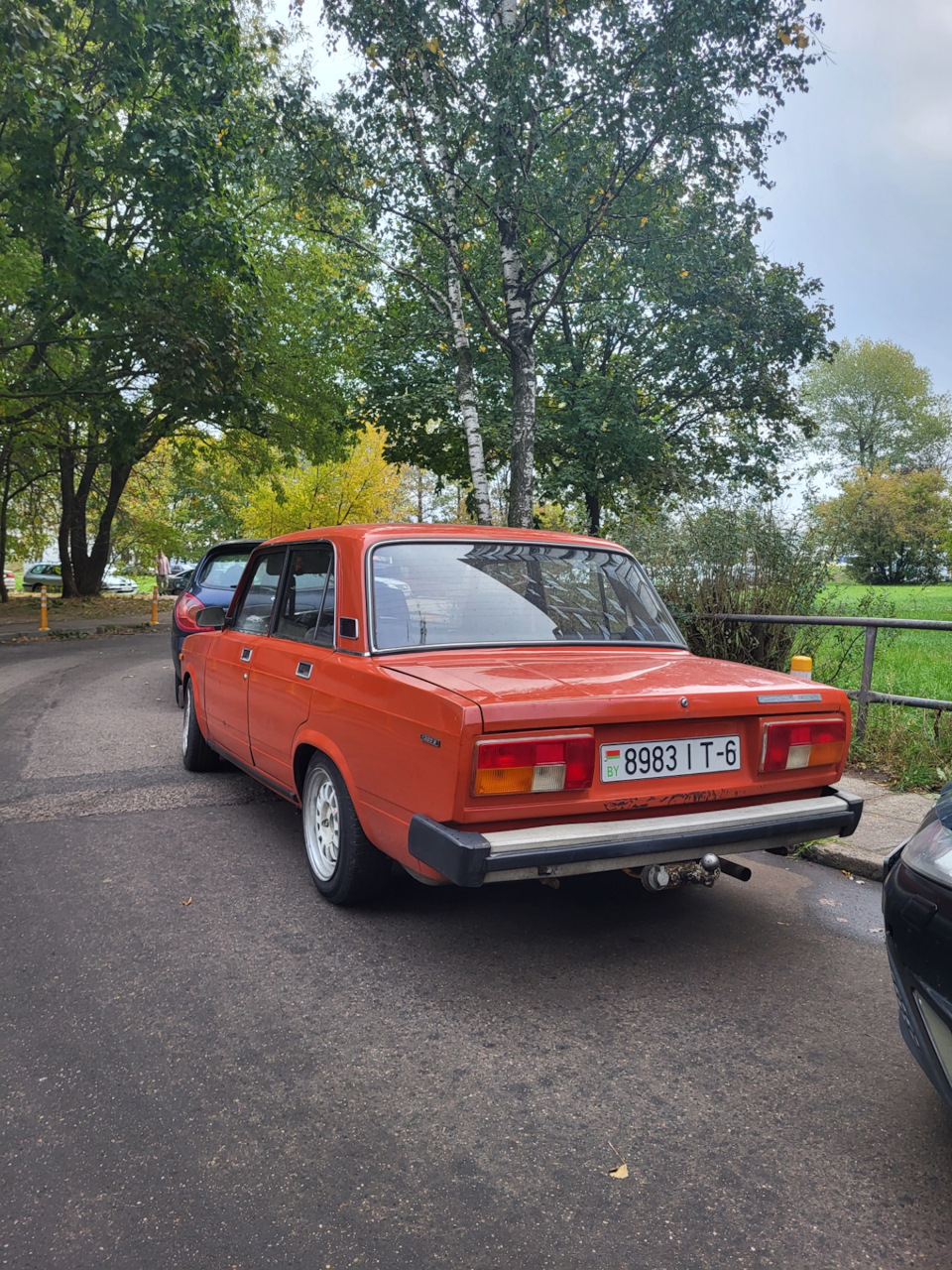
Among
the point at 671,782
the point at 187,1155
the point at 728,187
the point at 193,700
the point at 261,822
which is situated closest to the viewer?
the point at 187,1155

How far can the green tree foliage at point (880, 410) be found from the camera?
59438mm

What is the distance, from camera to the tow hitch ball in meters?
3.32

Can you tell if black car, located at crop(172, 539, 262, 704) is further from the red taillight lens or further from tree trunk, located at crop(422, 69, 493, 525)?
tree trunk, located at crop(422, 69, 493, 525)

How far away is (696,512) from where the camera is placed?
8.72 m

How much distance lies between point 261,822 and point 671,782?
2.94 m

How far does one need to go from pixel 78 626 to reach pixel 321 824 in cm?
1967

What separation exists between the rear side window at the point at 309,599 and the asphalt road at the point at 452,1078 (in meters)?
1.22


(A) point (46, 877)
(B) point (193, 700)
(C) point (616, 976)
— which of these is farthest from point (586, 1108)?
(B) point (193, 700)

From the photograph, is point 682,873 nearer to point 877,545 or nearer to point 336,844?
point 336,844

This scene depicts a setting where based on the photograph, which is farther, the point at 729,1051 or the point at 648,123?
the point at 648,123

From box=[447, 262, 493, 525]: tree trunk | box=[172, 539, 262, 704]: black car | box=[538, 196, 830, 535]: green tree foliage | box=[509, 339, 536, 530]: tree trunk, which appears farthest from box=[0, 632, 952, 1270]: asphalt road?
box=[538, 196, 830, 535]: green tree foliage

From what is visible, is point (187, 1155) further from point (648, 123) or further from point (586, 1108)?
point (648, 123)

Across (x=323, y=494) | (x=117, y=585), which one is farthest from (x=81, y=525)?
(x=117, y=585)

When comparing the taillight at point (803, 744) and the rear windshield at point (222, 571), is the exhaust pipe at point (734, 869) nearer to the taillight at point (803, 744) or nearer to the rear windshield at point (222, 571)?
the taillight at point (803, 744)
